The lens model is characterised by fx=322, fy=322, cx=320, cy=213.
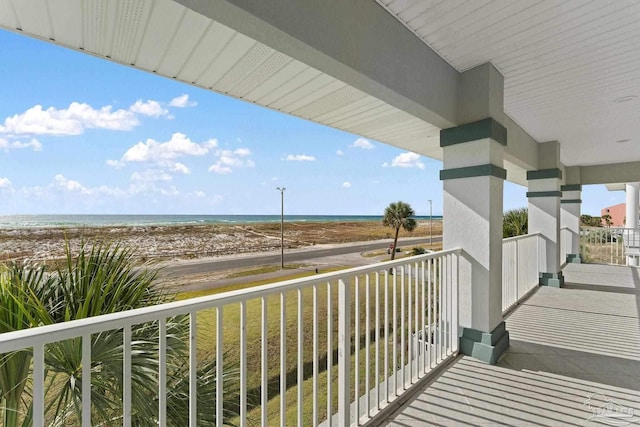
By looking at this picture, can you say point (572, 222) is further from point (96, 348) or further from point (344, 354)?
point (96, 348)

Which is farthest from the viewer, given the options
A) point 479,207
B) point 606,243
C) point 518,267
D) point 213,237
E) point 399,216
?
point 213,237

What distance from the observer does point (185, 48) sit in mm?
2000

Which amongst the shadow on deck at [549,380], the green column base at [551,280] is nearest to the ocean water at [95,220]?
the shadow on deck at [549,380]

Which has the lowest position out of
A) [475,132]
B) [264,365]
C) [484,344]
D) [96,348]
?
[484,344]

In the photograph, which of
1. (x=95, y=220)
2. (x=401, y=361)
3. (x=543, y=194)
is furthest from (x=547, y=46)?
(x=95, y=220)

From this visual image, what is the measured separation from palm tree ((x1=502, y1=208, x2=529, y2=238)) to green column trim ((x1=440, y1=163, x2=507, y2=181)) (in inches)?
322

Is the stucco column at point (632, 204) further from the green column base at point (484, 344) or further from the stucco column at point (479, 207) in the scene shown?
the green column base at point (484, 344)

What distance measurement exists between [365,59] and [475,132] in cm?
Result: 140

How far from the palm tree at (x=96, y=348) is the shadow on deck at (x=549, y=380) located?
1.25 meters

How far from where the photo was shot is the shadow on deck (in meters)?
1.95

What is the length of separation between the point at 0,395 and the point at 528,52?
363 centimetres

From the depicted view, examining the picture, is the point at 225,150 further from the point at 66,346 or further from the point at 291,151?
the point at 66,346

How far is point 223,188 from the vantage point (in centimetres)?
4856

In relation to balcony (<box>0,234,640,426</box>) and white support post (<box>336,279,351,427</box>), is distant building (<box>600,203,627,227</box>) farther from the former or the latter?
white support post (<box>336,279,351,427</box>)
